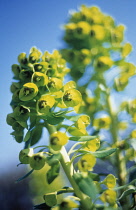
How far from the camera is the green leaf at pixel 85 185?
65.6 inches

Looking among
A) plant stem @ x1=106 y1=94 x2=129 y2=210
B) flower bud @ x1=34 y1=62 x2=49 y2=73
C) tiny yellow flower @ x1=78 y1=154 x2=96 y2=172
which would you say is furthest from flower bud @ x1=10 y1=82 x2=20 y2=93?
plant stem @ x1=106 y1=94 x2=129 y2=210

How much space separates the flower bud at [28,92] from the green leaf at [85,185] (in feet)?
2.23

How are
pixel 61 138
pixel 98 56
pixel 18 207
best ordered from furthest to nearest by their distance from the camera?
pixel 18 207, pixel 98 56, pixel 61 138

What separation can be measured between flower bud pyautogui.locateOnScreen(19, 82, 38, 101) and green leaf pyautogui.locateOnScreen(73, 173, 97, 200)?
681mm

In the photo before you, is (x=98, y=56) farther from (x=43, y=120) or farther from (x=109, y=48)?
(x=43, y=120)

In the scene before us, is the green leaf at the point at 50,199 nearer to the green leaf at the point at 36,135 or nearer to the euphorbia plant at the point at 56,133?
the euphorbia plant at the point at 56,133

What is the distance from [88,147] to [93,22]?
2.05 metres

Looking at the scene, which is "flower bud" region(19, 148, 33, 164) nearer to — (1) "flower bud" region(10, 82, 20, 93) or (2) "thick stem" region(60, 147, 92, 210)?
(2) "thick stem" region(60, 147, 92, 210)

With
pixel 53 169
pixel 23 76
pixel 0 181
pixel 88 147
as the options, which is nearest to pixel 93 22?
pixel 23 76

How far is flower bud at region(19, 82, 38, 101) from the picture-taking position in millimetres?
2014

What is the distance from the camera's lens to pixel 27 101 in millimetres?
2113

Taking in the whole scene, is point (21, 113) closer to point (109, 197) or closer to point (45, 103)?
point (45, 103)

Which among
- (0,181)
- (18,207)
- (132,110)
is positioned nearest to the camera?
(132,110)

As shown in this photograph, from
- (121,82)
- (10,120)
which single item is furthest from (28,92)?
(121,82)
